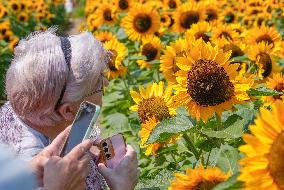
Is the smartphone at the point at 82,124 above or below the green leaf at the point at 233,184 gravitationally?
below

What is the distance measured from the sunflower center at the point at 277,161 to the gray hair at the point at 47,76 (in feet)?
2.86

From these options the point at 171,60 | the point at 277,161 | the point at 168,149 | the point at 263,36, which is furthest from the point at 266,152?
the point at 263,36

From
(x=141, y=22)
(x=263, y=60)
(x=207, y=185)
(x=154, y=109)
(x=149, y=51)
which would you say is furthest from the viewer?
(x=141, y=22)

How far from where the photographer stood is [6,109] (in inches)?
69.9

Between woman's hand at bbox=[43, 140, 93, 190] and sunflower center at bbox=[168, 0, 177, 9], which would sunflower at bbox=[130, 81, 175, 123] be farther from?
sunflower center at bbox=[168, 0, 177, 9]

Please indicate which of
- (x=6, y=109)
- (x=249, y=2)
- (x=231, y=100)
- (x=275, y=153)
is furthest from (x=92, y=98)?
(x=249, y=2)

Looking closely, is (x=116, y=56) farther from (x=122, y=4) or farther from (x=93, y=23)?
(x=93, y=23)

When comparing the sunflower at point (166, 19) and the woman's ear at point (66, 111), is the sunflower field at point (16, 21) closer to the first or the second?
the sunflower at point (166, 19)

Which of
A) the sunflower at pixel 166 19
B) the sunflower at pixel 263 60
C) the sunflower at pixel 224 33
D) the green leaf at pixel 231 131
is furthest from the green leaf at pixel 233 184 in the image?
the sunflower at pixel 166 19

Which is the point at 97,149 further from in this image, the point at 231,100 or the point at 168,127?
the point at 231,100

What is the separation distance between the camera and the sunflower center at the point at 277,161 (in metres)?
0.86

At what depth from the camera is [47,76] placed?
1.62 metres

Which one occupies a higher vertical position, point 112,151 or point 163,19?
point 112,151

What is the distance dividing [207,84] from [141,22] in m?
2.63
